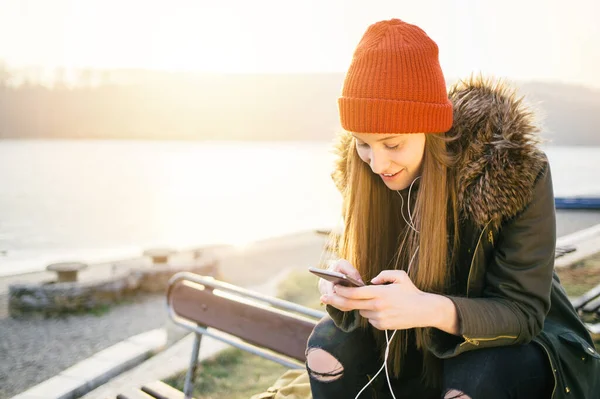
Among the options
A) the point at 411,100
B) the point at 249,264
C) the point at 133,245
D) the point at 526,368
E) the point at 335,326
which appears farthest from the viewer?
the point at 133,245

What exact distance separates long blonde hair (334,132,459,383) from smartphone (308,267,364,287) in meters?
0.29

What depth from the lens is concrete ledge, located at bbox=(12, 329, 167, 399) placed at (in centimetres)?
374

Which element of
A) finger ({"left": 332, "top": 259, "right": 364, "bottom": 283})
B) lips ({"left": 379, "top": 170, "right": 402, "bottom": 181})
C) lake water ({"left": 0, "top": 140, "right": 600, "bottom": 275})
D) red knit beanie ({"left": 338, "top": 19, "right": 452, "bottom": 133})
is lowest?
lake water ({"left": 0, "top": 140, "right": 600, "bottom": 275})

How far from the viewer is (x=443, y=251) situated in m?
1.85

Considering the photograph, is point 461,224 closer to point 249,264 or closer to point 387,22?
point 387,22

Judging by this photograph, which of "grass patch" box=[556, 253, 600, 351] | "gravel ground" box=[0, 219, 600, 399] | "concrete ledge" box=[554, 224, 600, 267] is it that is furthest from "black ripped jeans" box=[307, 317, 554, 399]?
"concrete ledge" box=[554, 224, 600, 267]

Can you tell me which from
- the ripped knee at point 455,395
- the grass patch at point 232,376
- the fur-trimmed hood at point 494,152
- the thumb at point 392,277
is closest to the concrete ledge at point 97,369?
the grass patch at point 232,376

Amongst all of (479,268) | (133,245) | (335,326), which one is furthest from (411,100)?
(133,245)

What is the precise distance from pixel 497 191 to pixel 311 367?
90cm

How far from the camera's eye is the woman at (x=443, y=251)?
5.27ft

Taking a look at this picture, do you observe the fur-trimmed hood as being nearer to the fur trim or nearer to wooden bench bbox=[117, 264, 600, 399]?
the fur trim

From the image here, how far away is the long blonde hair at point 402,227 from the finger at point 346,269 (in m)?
0.21

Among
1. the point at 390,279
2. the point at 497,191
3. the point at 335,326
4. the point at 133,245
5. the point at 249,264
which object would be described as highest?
the point at 497,191

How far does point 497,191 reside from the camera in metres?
1.69
